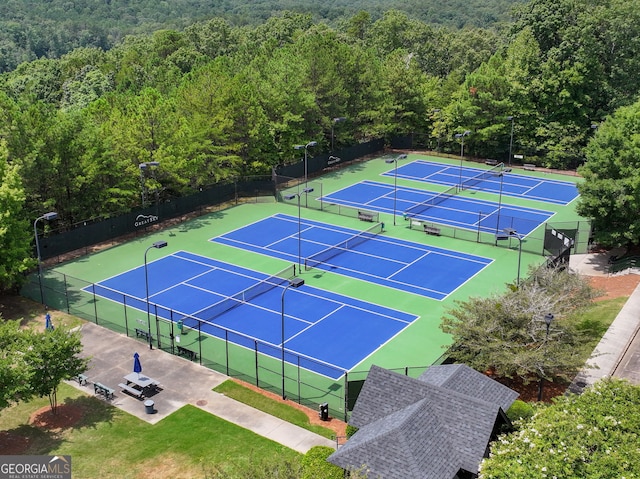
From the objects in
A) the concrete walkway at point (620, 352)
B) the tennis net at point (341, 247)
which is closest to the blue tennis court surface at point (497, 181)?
the tennis net at point (341, 247)

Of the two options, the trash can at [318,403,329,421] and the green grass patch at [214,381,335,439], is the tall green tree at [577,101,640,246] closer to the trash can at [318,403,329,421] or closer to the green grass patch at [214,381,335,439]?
the trash can at [318,403,329,421]

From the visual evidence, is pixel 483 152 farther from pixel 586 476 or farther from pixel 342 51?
pixel 586 476

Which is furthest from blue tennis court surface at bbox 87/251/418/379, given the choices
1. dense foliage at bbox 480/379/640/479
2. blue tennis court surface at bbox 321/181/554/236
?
blue tennis court surface at bbox 321/181/554/236

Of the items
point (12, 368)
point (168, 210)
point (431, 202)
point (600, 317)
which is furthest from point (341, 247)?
point (12, 368)

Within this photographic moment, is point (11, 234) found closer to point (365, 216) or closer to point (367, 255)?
point (367, 255)

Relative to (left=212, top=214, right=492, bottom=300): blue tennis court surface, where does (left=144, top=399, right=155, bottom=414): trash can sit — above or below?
above

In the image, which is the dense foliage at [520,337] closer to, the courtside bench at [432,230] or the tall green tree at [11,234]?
the courtside bench at [432,230]
